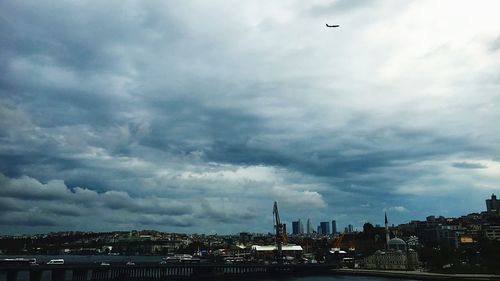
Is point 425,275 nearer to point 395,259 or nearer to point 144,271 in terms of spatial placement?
point 395,259

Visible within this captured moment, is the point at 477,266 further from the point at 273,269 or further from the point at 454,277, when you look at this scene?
the point at 273,269

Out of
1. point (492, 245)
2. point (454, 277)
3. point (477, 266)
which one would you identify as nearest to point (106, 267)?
point (454, 277)

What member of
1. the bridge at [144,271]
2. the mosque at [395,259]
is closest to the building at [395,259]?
the mosque at [395,259]

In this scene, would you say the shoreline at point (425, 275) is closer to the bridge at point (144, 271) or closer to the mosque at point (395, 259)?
the mosque at point (395, 259)

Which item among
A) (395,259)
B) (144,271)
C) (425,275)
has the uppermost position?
(395,259)

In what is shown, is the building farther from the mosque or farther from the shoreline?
the shoreline

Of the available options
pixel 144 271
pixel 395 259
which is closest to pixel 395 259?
pixel 395 259

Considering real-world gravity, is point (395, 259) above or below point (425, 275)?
above

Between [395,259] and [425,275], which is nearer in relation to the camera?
[425,275]
